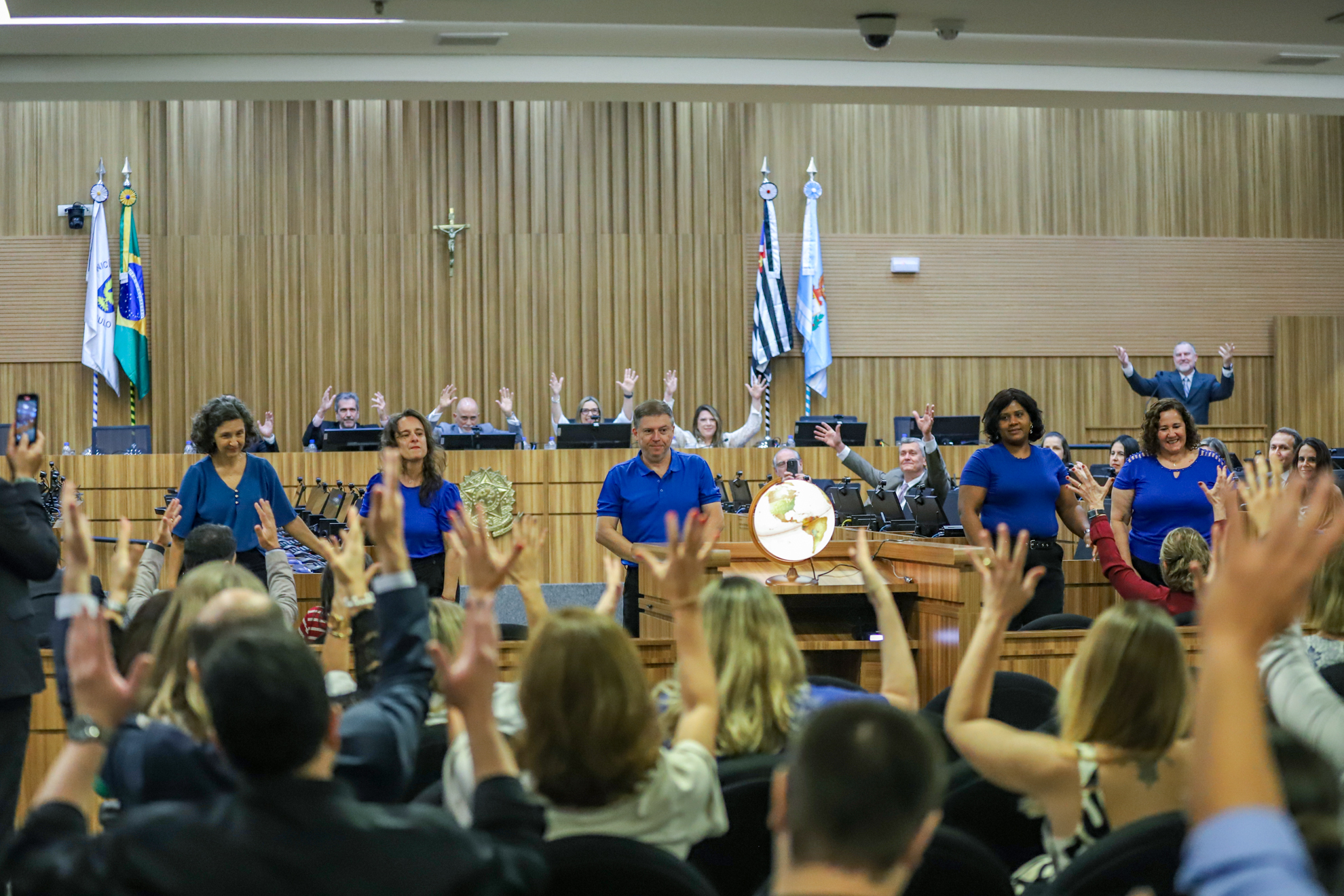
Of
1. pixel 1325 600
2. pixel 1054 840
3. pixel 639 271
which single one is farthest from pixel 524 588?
pixel 639 271

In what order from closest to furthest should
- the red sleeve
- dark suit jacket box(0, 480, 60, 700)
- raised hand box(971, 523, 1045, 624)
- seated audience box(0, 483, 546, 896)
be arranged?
seated audience box(0, 483, 546, 896)
raised hand box(971, 523, 1045, 624)
dark suit jacket box(0, 480, 60, 700)
the red sleeve

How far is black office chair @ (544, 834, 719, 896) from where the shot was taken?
4.65 feet

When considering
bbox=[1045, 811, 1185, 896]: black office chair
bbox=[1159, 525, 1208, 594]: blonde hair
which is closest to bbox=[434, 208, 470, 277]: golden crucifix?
bbox=[1159, 525, 1208, 594]: blonde hair

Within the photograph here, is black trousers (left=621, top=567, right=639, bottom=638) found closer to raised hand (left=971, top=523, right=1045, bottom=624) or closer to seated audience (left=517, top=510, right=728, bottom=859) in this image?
raised hand (left=971, top=523, right=1045, bottom=624)

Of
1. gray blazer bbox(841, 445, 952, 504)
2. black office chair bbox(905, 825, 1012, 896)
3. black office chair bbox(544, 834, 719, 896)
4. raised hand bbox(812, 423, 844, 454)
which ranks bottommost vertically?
black office chair bbox(905, 825, 1012, 896)

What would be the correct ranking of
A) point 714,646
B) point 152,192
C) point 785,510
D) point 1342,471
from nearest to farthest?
point 714,646
point 785,510
point 1342,471
point 152,192

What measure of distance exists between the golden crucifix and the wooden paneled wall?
7 cm

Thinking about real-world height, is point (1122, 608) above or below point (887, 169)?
below

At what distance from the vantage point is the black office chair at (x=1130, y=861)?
149cm

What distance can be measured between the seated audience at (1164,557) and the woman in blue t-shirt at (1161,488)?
93mm

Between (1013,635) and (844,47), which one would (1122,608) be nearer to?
(1013,635)

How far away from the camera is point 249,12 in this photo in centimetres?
582

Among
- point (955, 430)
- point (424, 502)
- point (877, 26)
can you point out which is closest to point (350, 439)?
point (424, 502)

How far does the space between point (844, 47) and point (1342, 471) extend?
3504 mm
